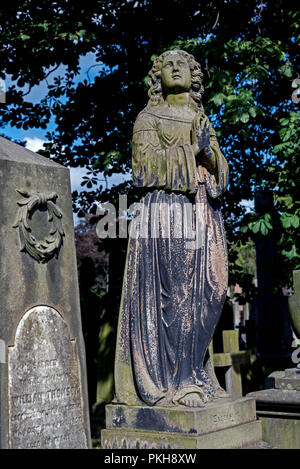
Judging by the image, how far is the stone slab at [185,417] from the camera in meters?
A: 4.62

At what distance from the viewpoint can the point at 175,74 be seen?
18.5ft

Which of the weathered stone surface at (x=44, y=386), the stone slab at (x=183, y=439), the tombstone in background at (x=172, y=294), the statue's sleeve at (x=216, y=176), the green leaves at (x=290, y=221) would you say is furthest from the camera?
the green leaves at (x=290, y=221)

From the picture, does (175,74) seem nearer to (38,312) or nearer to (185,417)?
(38,312)

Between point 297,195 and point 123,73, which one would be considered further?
point 123,73

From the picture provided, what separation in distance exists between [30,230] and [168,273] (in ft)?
3.79

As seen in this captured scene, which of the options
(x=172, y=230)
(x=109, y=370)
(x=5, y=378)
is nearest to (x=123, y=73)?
(x=109, y=370)

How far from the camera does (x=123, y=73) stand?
10531mm

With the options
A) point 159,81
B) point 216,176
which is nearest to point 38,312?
point 216,176

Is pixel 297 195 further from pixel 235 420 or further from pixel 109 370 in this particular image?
pixel 235 420

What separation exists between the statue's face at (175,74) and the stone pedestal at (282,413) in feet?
9.39

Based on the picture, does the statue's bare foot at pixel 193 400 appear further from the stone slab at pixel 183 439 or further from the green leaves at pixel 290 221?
the green leaves at pixel 290 221

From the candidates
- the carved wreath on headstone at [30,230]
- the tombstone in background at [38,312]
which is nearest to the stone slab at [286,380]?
the tombstone in background at [38,312]

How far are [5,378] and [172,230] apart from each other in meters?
1.68

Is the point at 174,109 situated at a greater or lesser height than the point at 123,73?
lesser
